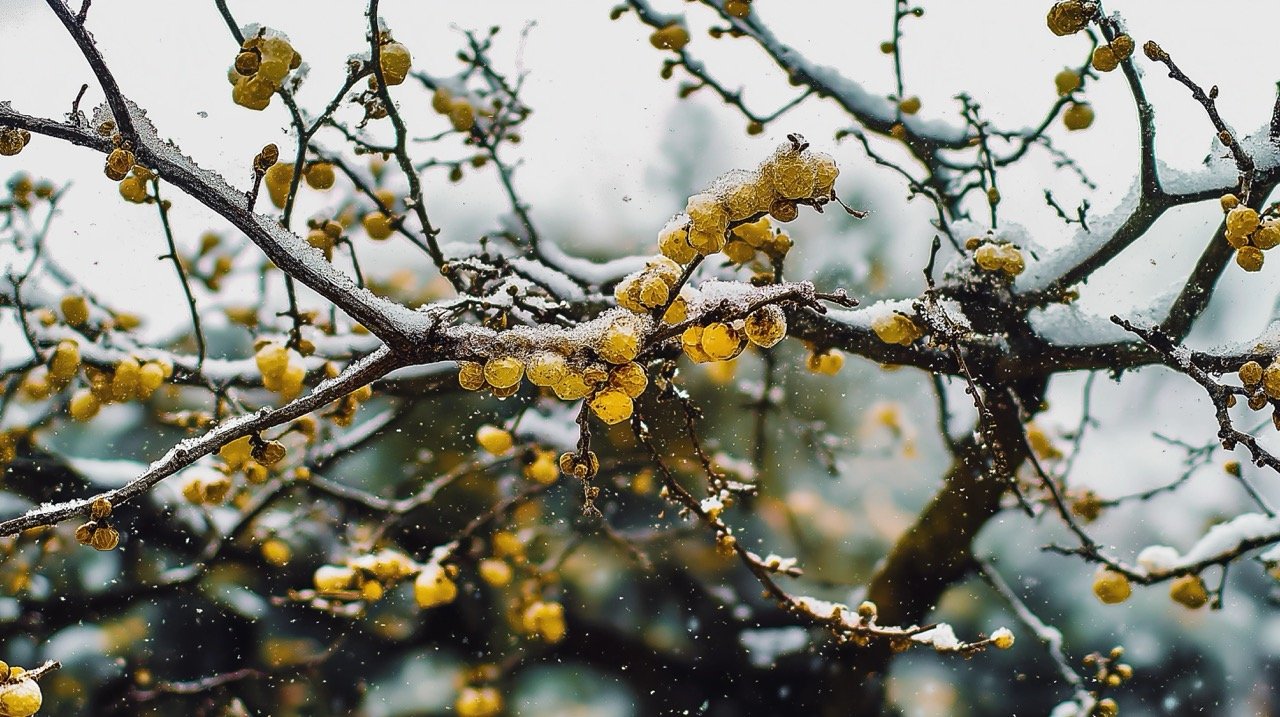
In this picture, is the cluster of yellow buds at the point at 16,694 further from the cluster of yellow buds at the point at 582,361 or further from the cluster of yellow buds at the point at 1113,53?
the cluster of yellow buds at the point at 1113,53

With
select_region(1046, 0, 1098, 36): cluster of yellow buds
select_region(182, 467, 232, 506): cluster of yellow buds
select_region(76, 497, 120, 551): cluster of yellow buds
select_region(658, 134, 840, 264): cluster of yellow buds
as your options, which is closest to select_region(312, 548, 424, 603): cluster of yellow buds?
select_region(182, 467, 232, 506): cluster of yellow buds

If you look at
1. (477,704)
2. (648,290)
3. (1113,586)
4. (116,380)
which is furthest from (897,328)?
(477,704)

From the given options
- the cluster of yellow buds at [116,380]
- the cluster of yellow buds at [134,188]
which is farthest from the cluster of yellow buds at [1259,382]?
the cluster of yellow buds at [116,380]

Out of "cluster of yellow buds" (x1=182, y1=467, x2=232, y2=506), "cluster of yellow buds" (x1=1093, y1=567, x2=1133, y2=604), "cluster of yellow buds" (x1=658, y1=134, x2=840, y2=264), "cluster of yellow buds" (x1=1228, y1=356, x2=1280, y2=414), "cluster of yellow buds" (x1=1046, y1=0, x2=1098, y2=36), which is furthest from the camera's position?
"cluster of yellow buds" (x1=1093, y1=567, x2=1133, y2=604)

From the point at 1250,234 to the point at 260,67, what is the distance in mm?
1730

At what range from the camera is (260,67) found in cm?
124

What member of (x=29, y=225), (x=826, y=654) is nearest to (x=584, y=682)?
(x=826, y=654)

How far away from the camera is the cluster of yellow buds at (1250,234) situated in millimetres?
1396

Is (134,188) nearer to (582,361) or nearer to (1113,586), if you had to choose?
(582,361)

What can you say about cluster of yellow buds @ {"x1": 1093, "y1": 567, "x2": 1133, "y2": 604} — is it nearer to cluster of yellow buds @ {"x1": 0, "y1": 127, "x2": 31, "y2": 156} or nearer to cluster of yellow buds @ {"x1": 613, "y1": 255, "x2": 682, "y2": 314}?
cluster of yellow buds @ {"x1": 613, "y1": 255, "x2": 682, "y2": 314}

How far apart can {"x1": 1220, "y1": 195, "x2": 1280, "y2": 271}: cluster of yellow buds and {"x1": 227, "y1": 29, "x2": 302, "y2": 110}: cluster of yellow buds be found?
165 centimetres

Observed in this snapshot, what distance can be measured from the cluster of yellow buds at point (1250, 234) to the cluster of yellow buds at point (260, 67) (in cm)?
165

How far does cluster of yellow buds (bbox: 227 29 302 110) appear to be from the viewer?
123 cm

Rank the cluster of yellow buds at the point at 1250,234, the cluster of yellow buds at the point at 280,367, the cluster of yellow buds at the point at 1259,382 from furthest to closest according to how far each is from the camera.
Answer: the cluster of yellow buds at the point at 280,367 → the cluster of yellow buds at the point at 1250,234 → the cluster of yellow buds at the point at 1259,382
